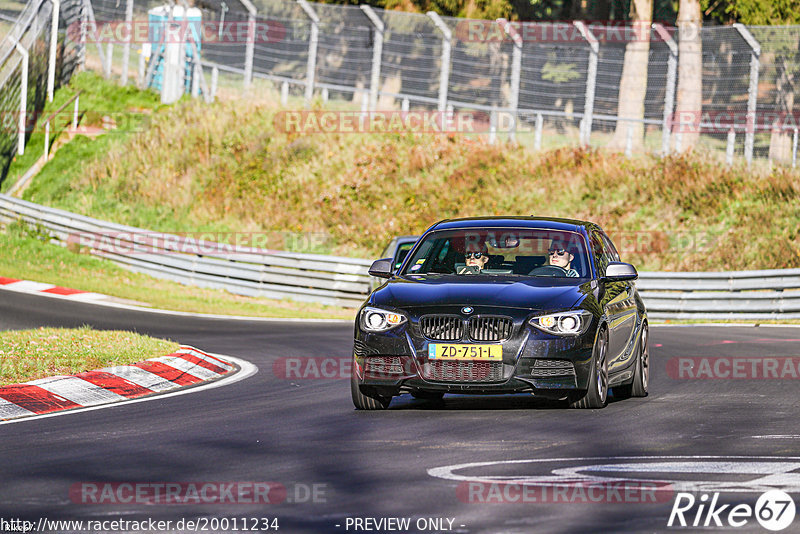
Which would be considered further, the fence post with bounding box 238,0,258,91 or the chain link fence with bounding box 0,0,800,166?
the fence post with bounding box 238,0,258,91

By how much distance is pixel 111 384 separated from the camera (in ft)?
39.7

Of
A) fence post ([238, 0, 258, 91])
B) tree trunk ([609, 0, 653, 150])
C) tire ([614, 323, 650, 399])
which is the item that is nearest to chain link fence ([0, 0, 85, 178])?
fence post ([238, 0, 258, 91])

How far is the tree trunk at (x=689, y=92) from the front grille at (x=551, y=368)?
2213 centimetres

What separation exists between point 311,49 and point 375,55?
6.53 feet

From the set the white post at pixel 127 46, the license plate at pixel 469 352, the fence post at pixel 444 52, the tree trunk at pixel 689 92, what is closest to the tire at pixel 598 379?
the license plate at pixel 469 352

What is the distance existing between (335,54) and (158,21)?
713 centimetres

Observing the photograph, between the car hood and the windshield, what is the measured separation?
0.33 m

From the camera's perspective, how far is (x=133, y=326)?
66.7ft

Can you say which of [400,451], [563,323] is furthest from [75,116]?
[400,451]

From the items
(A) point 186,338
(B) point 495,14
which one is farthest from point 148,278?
(B) point 495,14

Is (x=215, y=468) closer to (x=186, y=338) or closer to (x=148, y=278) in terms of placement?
(x=186, y=338)

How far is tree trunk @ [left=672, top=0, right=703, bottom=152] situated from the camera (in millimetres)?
Result: 31781

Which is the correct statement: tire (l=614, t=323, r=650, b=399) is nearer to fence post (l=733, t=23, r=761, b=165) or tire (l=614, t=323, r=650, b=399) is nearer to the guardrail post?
fence post (l=733, t=23, r=761, b=165)

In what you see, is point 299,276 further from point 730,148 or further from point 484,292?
point 484,292
